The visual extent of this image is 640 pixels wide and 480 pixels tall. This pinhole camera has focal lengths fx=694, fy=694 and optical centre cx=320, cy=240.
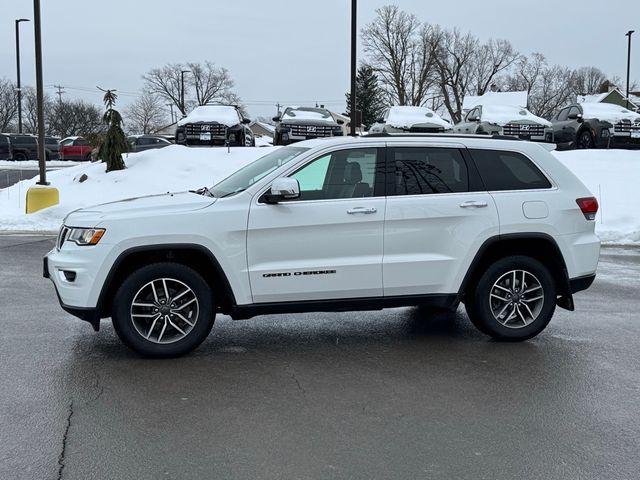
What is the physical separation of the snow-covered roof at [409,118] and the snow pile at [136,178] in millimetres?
4259

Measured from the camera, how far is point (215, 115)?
22891 mm

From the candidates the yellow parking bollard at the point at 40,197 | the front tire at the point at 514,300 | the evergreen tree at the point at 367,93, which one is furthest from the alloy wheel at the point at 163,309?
the evergreen tree at the point at 367,93

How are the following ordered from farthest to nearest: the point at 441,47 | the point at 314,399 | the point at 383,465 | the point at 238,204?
the point at 441,47 → the point at 238,204 → the point at 314,399 → the point at 383,465

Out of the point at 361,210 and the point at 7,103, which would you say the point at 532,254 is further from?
the point at 7,103

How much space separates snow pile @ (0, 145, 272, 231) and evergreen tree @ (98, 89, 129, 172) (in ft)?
1.09

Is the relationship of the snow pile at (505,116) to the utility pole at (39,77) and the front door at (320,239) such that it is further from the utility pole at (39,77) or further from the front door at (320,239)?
the front door at (320,239)

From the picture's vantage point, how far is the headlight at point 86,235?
5422 millimetres

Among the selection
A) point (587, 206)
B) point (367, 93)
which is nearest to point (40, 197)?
point (587, 206)

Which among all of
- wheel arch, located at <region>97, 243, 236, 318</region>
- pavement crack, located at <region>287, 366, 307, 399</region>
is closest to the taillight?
pavement crack, located at <region>287, 366, 307, 399</region>

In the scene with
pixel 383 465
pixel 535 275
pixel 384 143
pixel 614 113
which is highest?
pixel 614 113

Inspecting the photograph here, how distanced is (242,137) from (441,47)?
61934mm

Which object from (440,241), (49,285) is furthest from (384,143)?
(49,285)

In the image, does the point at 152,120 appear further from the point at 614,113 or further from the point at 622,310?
the point at 622,310

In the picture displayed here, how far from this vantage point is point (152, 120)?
110000 mm
